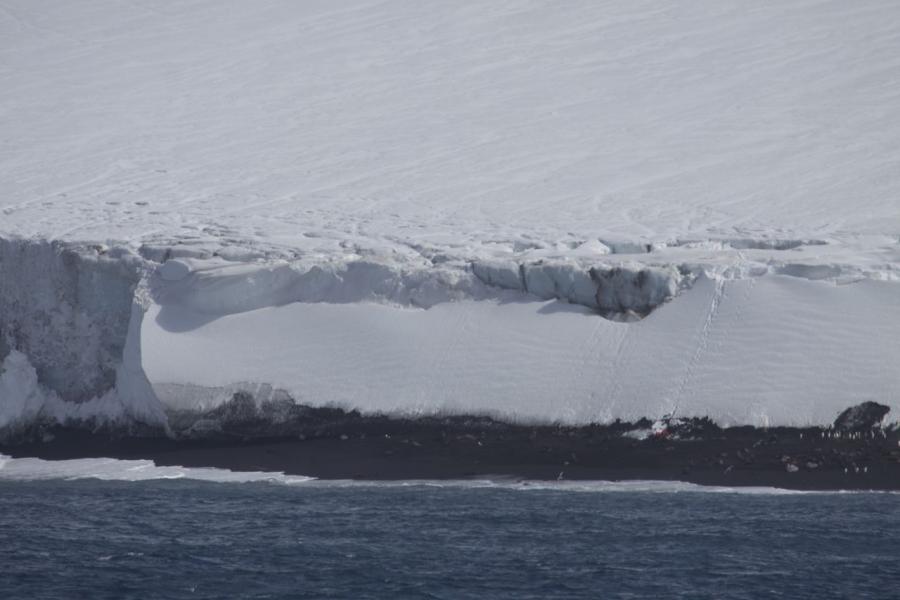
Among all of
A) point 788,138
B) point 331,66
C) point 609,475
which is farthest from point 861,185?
point 331,66

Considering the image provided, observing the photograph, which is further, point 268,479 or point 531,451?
point 268,479

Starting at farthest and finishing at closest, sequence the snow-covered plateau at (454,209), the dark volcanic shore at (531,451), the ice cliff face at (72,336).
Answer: the ice cliff face at (72,336) < the snow-covered plateau at (454,209) < the dark volcanic shore at (531,451)

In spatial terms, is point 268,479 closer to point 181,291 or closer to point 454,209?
point 181,291

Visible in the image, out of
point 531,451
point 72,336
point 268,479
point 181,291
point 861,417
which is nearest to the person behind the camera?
point 861,417

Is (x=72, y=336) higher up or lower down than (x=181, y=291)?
lower down

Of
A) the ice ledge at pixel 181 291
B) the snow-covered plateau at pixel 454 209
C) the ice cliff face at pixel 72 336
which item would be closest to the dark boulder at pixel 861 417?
the snow-covered plateau at pixel 454 209

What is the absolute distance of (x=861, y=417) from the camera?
23.4 m

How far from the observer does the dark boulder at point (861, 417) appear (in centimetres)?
2331

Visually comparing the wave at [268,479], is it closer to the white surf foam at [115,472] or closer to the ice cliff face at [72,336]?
the white surf foam at [115,472]

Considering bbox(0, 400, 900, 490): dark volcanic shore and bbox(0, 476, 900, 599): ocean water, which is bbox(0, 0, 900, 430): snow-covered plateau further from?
bbox(0, 476, 900, 599): ocean water

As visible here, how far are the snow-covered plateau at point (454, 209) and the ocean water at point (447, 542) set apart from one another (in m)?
2.81

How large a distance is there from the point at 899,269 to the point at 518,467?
7963mm

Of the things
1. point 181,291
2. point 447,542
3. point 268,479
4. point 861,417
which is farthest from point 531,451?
point 181,291

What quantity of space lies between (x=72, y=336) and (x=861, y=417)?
14912 mm
